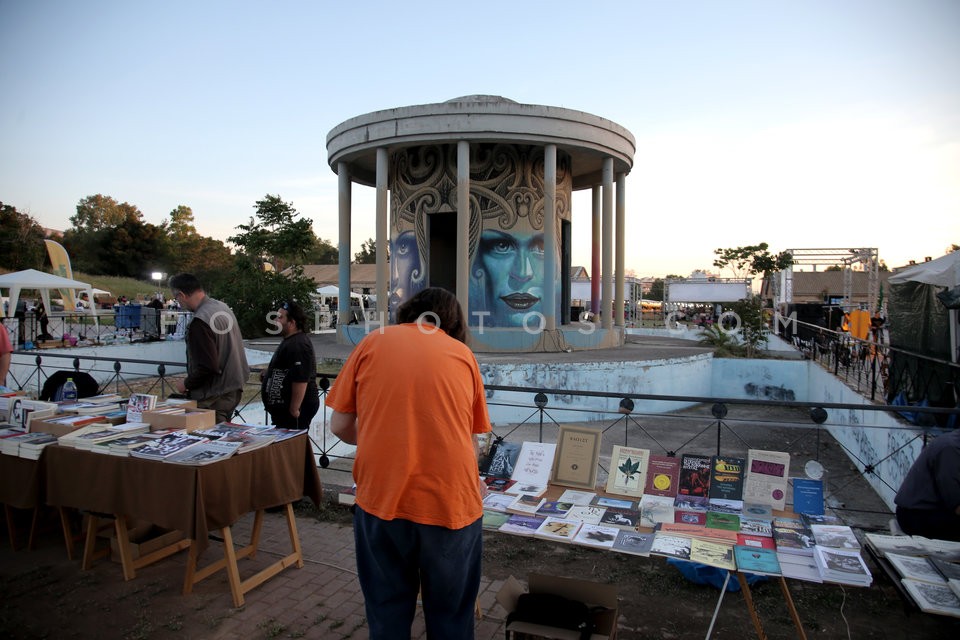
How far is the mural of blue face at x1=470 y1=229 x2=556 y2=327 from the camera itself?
1652 centimetres

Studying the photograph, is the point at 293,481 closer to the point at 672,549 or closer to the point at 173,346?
the point at 672,549

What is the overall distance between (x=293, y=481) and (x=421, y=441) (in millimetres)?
2438

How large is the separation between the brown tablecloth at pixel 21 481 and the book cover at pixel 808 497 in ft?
17.8

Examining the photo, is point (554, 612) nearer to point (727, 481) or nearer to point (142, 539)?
point (727, 481)

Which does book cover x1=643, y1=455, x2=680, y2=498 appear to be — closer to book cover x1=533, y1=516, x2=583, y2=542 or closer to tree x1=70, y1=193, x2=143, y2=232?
book cover x1=533, y1=516, x2=583, y2=542

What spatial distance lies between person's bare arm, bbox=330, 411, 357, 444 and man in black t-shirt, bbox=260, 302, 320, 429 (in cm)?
233

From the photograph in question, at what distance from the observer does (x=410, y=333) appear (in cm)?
264

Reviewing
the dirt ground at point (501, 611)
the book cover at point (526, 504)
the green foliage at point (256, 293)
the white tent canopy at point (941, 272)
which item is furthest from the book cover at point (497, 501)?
the green foliage at point (256, 293)

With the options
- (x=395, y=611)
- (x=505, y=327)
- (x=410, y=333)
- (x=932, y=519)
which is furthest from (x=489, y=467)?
(x=505, y=327)

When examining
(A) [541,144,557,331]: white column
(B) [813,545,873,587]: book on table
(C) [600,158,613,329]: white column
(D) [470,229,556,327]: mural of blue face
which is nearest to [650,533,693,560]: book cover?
(B) [813,545,873,587]: book on table

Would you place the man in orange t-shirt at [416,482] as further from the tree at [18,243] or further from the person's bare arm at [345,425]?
the tree at [18,243]

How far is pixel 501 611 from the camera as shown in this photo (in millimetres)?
3992

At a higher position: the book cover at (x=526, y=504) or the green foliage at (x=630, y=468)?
the green foliage at (x=630, y=468)

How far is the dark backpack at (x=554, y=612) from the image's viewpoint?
3029 mm
